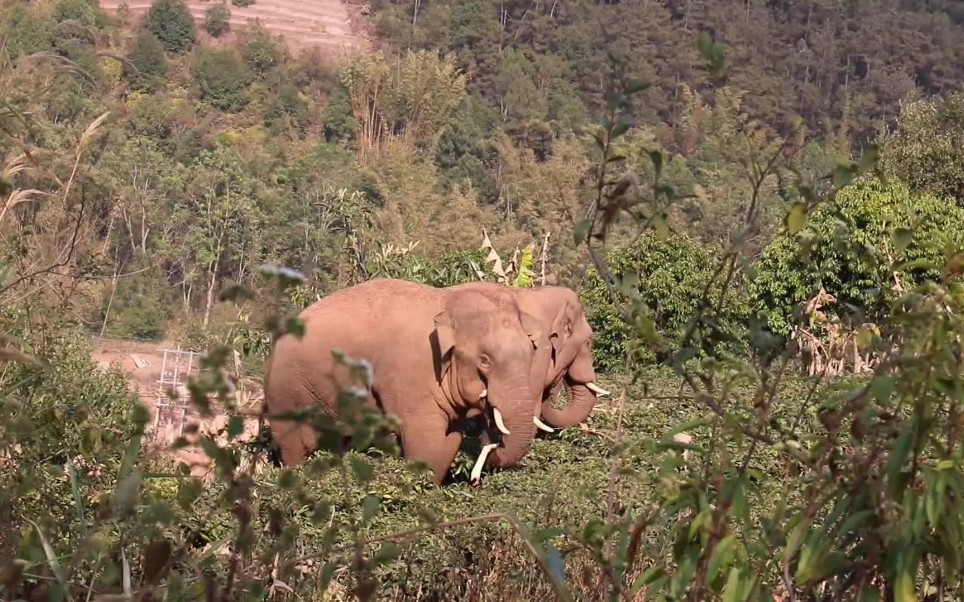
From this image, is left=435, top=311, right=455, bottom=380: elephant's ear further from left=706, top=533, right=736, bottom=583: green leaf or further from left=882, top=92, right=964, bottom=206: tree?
left=882, top=92, right=964, bottom=206: tree

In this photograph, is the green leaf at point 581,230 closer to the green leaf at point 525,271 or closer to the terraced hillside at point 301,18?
the green leaf at point 525,271

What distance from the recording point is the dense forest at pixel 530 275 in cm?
243

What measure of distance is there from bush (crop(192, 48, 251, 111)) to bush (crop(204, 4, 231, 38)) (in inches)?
350

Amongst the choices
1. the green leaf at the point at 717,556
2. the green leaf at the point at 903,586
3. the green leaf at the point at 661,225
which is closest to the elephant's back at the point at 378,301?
the green leaf at the point at 661,225

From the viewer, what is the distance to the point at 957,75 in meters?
80.9

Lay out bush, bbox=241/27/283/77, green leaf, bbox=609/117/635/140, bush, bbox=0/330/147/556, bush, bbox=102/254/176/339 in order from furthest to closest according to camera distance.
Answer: bush, bbox=241/27/283/77
bush, bbox=102/254/176/339
bush, bbox=0/330/147/556
green leaf, bbox=609/117/635/140

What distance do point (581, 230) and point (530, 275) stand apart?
10783 millimetres

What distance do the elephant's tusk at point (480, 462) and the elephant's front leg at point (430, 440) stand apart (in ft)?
0.60

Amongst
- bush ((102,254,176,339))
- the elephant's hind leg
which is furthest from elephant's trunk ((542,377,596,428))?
bush ((102,254,176,339))

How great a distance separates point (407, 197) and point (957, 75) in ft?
145

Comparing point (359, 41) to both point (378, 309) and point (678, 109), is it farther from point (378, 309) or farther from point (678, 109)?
point (378, 309)

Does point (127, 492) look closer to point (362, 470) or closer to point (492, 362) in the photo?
point (362, 470)

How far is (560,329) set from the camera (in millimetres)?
8758

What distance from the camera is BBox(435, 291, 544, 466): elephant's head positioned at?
780 cm
